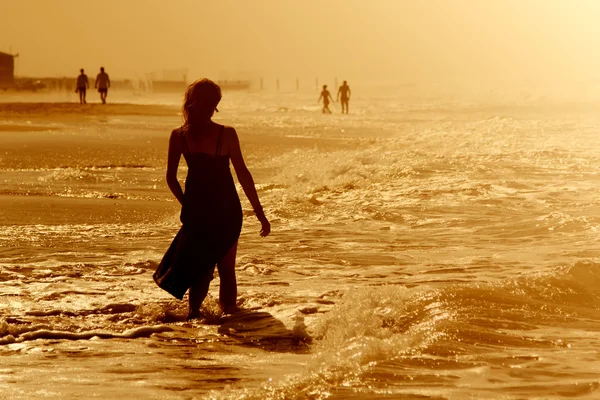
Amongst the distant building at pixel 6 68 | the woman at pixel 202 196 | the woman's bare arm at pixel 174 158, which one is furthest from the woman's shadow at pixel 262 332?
the distant building at pixel 6 68

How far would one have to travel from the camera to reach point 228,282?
6312 millimetres

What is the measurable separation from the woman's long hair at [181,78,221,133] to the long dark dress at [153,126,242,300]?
166 mm

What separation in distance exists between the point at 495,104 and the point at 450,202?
159 ft

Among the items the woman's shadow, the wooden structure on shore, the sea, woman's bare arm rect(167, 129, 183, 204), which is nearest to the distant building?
the wooden structure on shore

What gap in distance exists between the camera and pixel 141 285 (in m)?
7.17

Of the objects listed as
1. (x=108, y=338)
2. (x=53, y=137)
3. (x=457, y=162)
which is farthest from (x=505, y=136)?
(x=108, y=338)

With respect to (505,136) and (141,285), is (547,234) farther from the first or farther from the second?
(505,136)

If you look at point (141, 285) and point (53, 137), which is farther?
point (53, 137)

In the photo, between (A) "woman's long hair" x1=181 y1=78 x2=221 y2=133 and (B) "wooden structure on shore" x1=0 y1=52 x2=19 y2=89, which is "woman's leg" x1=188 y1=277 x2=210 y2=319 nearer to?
(A) "woman's long hair" x1=181 y1=78 x2=221 y2=133

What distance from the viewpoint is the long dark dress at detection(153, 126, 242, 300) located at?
19.9ft

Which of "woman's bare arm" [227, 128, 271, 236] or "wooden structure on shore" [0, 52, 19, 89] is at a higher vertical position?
"wooden structure on shore" [0, 52, 19, 89]

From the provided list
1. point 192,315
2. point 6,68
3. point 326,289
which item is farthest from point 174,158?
point 6,68

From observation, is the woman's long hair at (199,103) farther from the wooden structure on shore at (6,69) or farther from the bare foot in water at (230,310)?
the wooden structure on shore at (6,69)

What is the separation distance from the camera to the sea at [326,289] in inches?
187
